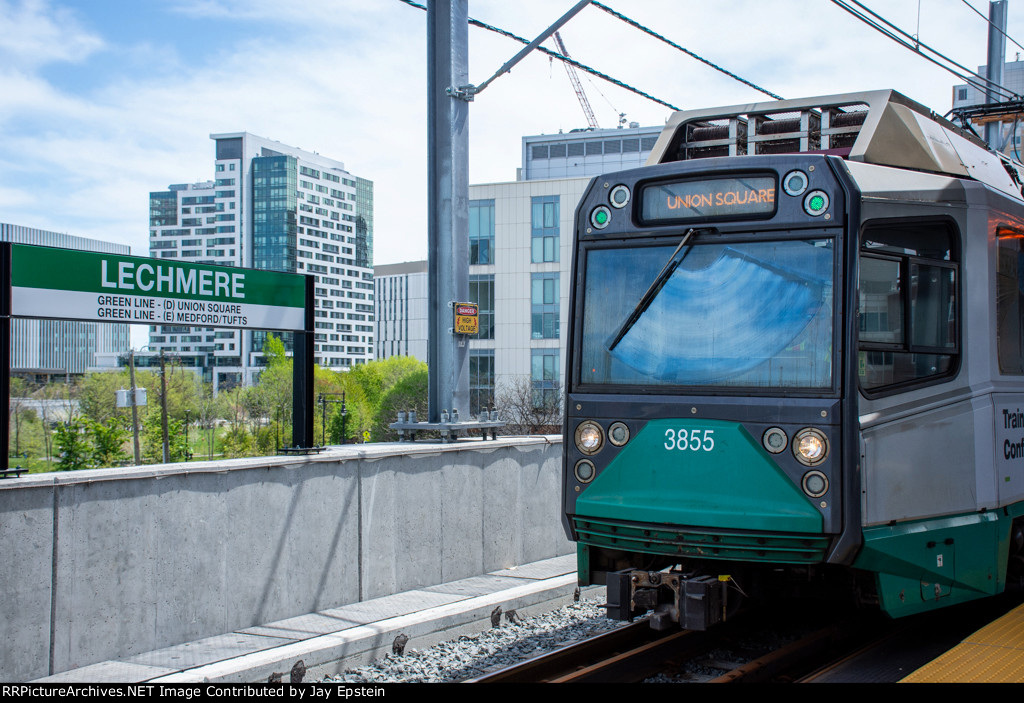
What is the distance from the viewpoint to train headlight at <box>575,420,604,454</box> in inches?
246

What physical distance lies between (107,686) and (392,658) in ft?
6.52

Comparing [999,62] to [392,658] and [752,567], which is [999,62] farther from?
[392,658]

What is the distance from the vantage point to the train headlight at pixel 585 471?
20.5 ft

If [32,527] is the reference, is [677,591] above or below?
below

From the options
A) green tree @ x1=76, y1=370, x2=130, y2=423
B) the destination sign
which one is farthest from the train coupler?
green tree @ x1=76, y1=370, x2=130, y2=423

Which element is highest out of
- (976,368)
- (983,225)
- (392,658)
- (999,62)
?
(999,62)

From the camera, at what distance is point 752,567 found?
6.12 metres

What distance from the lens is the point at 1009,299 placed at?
689cm

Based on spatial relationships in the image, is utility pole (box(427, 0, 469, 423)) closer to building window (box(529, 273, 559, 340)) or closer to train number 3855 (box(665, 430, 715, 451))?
train number 3855 (box(665, 430, 715, 451))

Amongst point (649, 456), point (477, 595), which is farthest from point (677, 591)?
point (477, 595)

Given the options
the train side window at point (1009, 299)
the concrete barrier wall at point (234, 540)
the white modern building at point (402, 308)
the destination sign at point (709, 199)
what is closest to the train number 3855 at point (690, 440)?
the destination sign at point (709, 199)

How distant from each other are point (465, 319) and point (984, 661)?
575 cm

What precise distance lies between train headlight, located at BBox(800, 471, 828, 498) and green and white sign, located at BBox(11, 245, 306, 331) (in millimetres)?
4600

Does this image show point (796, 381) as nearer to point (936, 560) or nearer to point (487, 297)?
point (936, 560)
